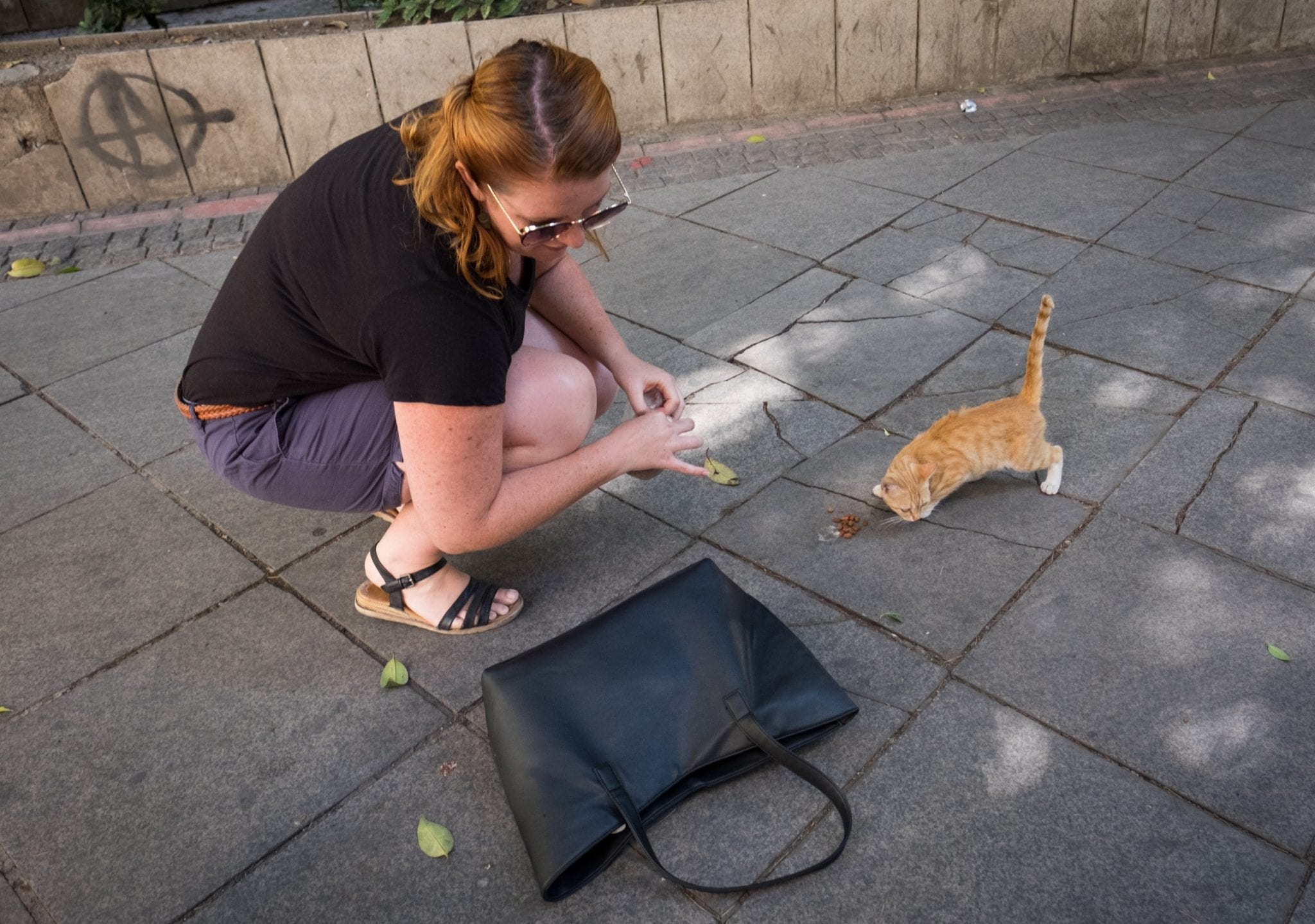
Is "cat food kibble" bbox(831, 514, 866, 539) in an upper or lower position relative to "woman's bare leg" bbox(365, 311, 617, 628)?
lower

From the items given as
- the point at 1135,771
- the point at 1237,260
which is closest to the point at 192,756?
the point at 1135,771

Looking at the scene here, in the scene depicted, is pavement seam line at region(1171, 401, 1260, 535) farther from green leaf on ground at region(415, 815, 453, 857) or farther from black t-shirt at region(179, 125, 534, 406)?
green leaf on ground at region(415, 815, 453, 857)

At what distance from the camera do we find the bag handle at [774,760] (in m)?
1.82

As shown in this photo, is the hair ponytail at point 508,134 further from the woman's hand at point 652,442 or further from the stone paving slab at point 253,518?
the stone paving slab at point 253,518

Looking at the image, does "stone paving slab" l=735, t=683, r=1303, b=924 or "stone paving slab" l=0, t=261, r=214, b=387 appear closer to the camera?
"stone paving slab" l=735, t=683, r=1303, b=924

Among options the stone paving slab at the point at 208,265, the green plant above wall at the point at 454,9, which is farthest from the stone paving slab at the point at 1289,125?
the stone paving slab at the point at 208,265

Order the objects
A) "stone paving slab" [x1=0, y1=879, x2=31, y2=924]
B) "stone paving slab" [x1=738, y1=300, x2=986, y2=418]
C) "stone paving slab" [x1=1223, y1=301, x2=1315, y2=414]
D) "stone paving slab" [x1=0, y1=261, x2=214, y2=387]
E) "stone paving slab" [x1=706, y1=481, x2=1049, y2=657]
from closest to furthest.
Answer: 1. "stone paving slab" [x1=0, y1=879, x2=31, y2=924]
2. "stone paving slab" [x1=706, y1=481, x2=1049, y2=657]
3. "stone paving slab" [x1=1223, y1=301, x2=1315, y2=414]
4. "stone paving slab" [x1=738, y1=300, x2=986, y2=418]
5. "stone paving slab" [x1=0, y1=261, x2=214, y2=387]

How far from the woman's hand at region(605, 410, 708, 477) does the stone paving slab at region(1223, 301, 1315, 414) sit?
6.51 feet

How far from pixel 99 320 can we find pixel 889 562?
344 centimetres

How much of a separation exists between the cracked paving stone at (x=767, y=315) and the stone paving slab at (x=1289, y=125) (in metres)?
2.60

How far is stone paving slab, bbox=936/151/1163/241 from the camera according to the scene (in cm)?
434

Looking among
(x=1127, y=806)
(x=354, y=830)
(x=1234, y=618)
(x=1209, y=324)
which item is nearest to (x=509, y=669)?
(x=354, y=830)

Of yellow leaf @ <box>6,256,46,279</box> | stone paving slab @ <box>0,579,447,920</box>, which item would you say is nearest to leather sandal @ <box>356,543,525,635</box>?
stone paving slab @ <box>0,579,447,920</box>

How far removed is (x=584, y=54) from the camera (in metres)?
5.38
